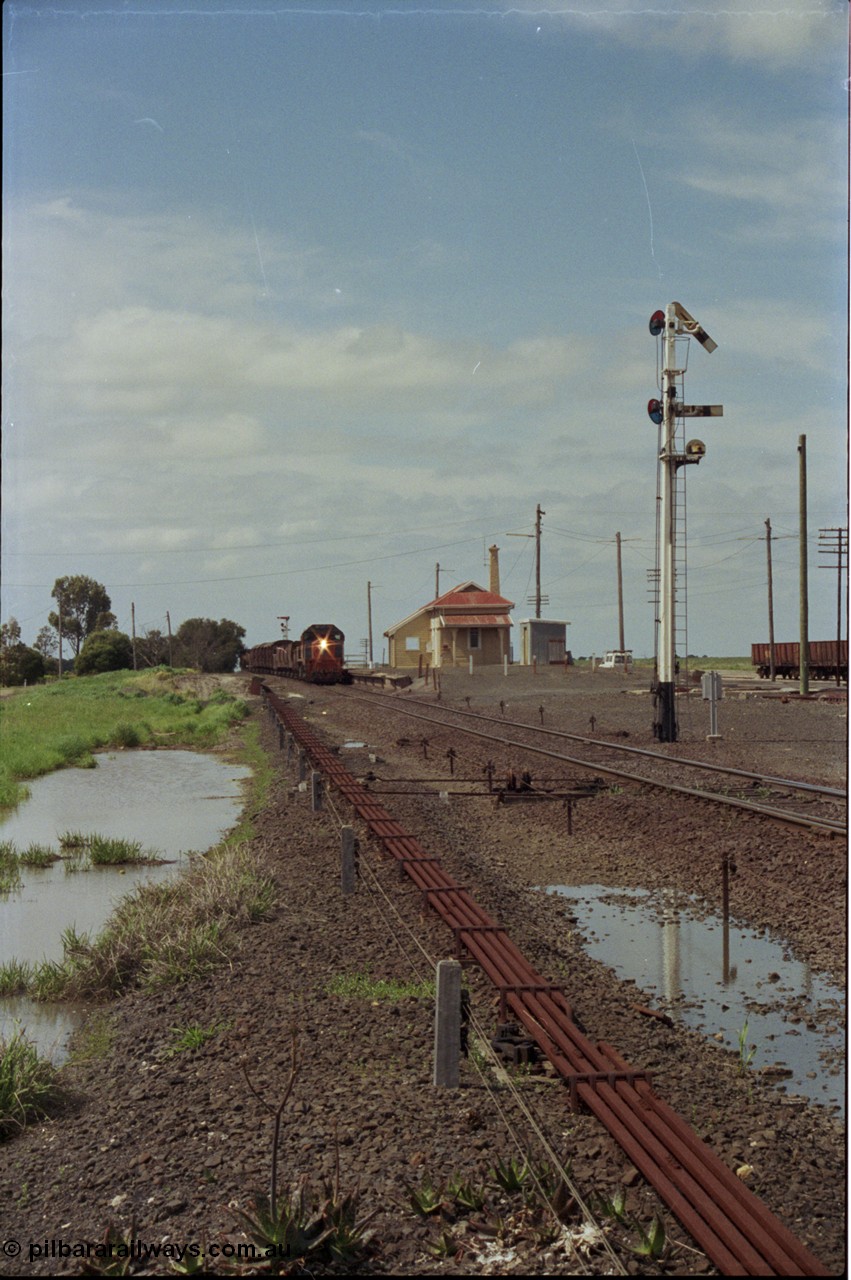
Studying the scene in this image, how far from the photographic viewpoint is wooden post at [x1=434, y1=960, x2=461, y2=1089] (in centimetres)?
504

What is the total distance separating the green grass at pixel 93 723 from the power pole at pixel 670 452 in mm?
11369

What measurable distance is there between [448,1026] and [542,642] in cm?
5256

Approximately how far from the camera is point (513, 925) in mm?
8734

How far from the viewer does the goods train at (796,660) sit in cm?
4540

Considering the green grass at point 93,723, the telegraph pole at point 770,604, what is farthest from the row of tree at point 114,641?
the telegraph pole at point 770,604

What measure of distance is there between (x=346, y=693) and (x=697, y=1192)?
138ft

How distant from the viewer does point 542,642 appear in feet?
188

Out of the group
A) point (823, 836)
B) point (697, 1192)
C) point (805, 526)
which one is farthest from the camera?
point (805, 526)

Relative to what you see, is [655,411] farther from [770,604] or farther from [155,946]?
[770,604]

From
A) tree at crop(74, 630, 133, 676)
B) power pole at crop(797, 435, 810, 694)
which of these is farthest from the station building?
tree at crop(74, 630, 133, 676)

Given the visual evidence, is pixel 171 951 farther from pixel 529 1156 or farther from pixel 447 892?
pixel 529 1156

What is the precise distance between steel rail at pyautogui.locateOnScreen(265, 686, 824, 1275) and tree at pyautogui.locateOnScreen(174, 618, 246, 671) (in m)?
90.5

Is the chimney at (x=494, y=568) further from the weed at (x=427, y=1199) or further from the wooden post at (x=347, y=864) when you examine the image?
the weed at (x=427, y=1199)

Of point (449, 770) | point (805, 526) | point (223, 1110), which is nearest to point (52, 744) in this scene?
point (449, 770)
